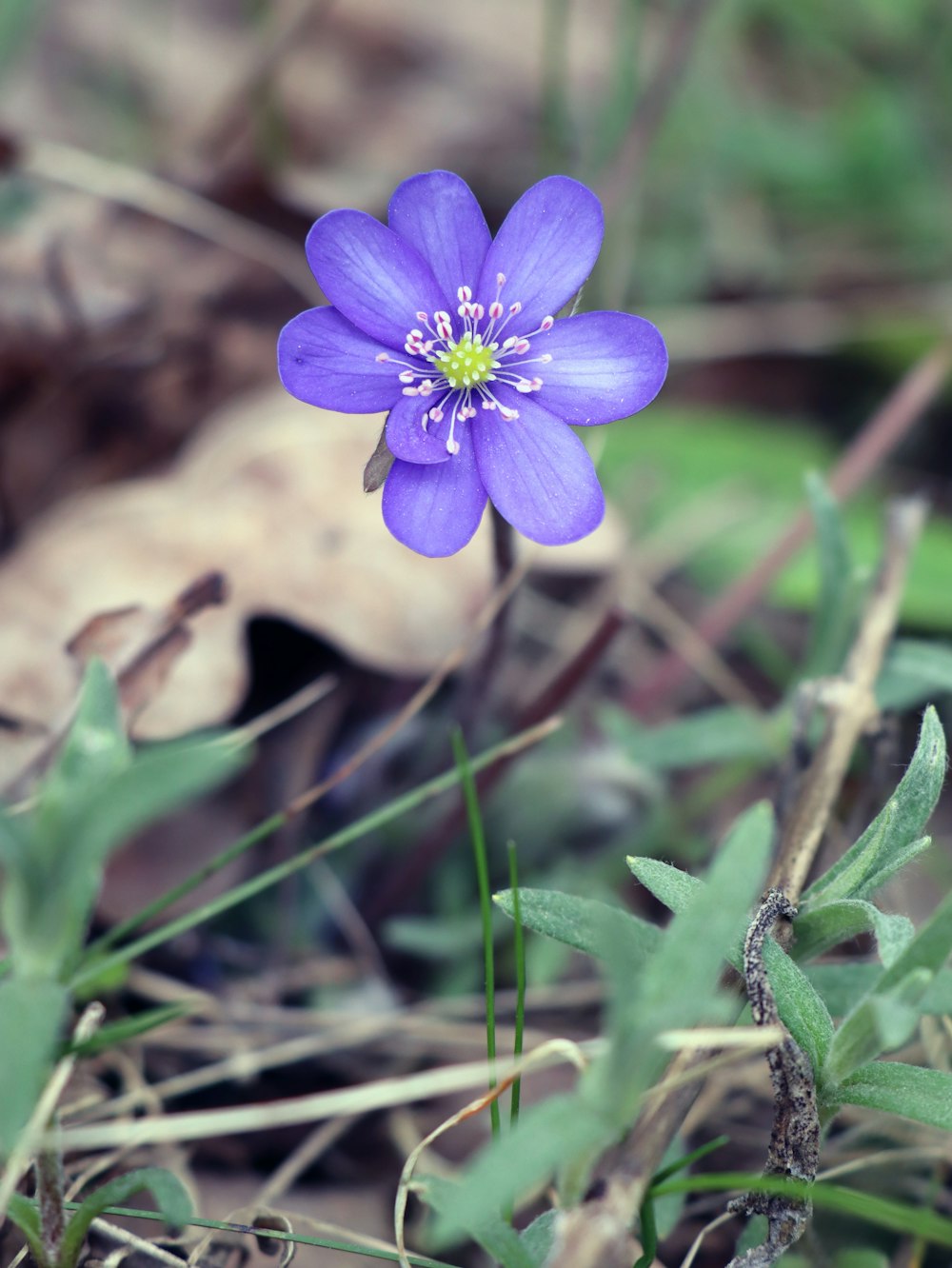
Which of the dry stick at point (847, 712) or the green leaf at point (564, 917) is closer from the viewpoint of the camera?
the green leaf at point (564, 917)

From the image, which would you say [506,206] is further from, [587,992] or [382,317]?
[587,992]

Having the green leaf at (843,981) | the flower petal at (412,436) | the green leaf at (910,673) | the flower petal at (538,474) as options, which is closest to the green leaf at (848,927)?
the green leaf at (843,981)

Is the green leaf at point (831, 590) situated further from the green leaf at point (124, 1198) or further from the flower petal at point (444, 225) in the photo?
the green leaf at point (124, 1198)

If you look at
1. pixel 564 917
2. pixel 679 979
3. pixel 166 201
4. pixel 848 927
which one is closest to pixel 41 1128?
pixel 564 917

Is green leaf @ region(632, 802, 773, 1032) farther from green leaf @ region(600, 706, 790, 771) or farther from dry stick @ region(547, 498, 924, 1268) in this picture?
green leaf @ region(600, 706, 790, 771)

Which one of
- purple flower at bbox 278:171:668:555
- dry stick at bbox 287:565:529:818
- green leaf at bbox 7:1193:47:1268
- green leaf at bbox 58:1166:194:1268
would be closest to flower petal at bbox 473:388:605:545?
purple flower at bbox 278:171:668:555

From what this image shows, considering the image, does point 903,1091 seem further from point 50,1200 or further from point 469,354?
point 469,354
